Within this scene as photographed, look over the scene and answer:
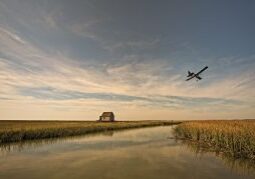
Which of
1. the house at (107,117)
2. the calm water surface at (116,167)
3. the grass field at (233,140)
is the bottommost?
the calm water surface at (116,167)

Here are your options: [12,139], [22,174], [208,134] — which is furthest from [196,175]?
[12,139]

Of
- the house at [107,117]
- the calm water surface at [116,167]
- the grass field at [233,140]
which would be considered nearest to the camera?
the calm water surface at [116,167]

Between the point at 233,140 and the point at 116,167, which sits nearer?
the point at 116,167

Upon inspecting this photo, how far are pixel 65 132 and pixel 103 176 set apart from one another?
20392 millimetres

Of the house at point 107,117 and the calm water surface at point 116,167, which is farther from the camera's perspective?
the house at point 107,117

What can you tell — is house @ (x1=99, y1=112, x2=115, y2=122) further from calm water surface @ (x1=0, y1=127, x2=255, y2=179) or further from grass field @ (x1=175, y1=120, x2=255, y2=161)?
calm water surface @ (x1=0, y1=127, x2=255, y2=179)

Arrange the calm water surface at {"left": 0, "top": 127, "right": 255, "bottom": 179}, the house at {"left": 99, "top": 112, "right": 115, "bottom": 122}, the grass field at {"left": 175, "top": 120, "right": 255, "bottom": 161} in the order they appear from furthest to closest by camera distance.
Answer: the house at {"left": 99, "top": 112, "right": 115, "bottom": 122}, the grass field at {"left": 175, "top": 120, "right": 255, "bottom": 161}, the calm water surface at {"left": 0, "top": 127, "right": 255, "bottom": 179}

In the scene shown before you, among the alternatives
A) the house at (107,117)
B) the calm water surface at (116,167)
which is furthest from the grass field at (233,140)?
the house at (107,117)

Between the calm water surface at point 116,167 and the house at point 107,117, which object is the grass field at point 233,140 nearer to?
the calm water surface at point 116,167

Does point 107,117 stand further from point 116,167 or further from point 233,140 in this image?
point 116,167

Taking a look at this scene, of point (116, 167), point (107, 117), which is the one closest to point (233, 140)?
point (116, 167)

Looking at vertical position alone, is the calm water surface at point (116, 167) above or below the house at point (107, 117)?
below

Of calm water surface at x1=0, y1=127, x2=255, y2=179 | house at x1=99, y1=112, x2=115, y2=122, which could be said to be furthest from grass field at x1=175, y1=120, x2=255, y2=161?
house at x1=99, y1=112, x2=115, y2=122

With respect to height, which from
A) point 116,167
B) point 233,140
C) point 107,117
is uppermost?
point 107,117
